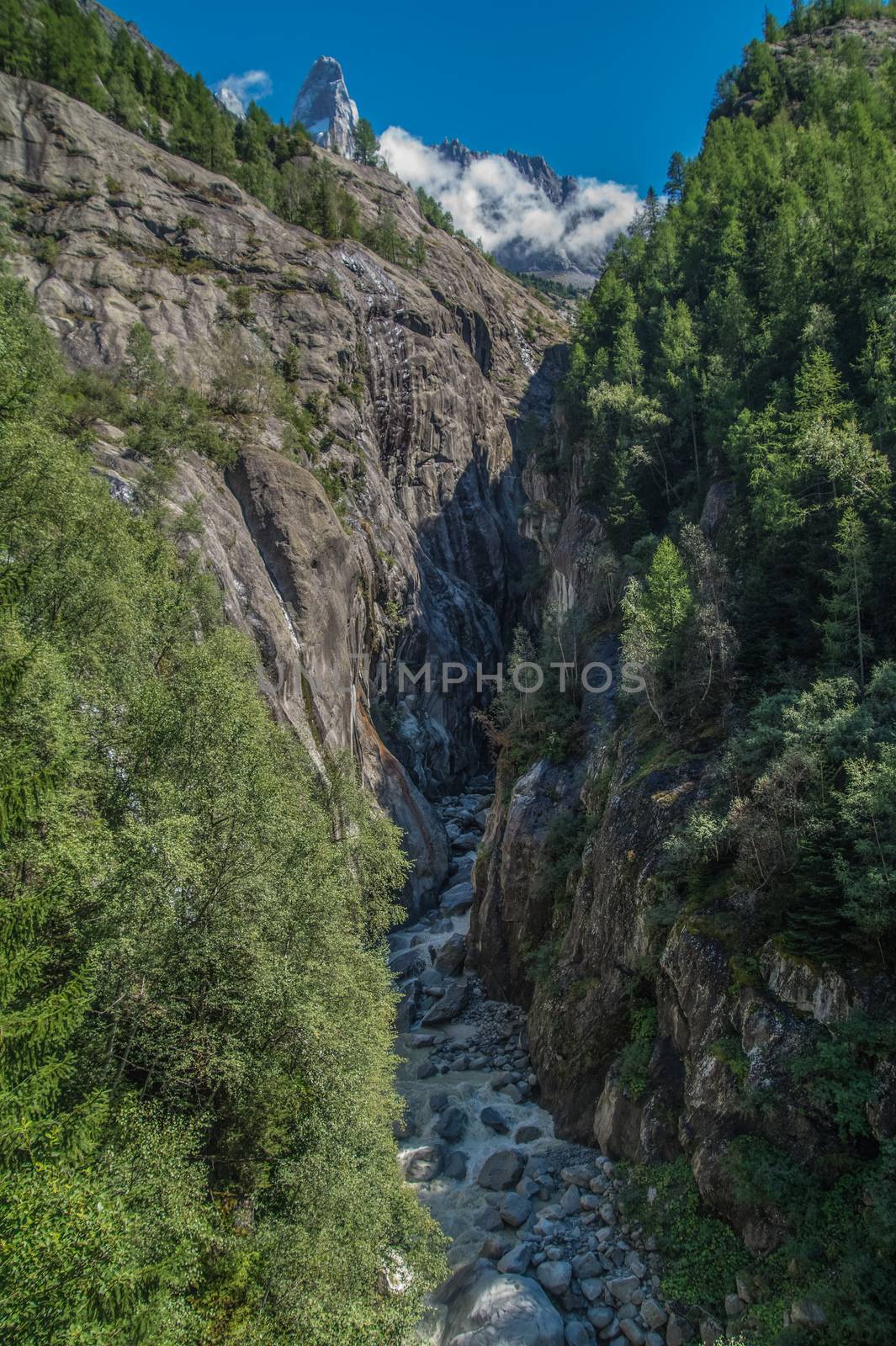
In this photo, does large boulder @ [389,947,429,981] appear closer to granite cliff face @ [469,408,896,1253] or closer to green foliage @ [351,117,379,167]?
granite cliff face @ [469,408,896,1253]

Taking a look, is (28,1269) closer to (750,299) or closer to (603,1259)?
(603,1259)

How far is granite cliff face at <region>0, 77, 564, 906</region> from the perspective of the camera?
40.1m

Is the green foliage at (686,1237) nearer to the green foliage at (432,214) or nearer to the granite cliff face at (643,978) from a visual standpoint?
the granite cliff face at (643,978)

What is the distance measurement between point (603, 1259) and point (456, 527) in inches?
2652

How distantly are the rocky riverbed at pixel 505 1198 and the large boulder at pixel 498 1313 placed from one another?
0.03 m

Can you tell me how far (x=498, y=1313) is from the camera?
52.8 ft

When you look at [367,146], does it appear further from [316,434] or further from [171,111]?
[316,434]

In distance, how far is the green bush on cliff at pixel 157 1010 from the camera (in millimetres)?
9719

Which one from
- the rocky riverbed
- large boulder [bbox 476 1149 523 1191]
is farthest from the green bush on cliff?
large boulder [bbox 476 1149 523 1191]

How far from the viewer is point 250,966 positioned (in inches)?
583

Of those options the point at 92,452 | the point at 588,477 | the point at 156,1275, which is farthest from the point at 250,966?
the point at 588,477

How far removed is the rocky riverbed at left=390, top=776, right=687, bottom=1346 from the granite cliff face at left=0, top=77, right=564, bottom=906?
41.8 feet

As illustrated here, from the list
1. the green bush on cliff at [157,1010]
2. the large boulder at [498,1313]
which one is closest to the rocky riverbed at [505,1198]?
the large boulder at [498,1313]

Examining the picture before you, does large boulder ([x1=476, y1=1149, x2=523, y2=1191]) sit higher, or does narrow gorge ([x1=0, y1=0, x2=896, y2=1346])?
narrow gorge ([x1=0, y1=0, x2=896, y2=1346])
